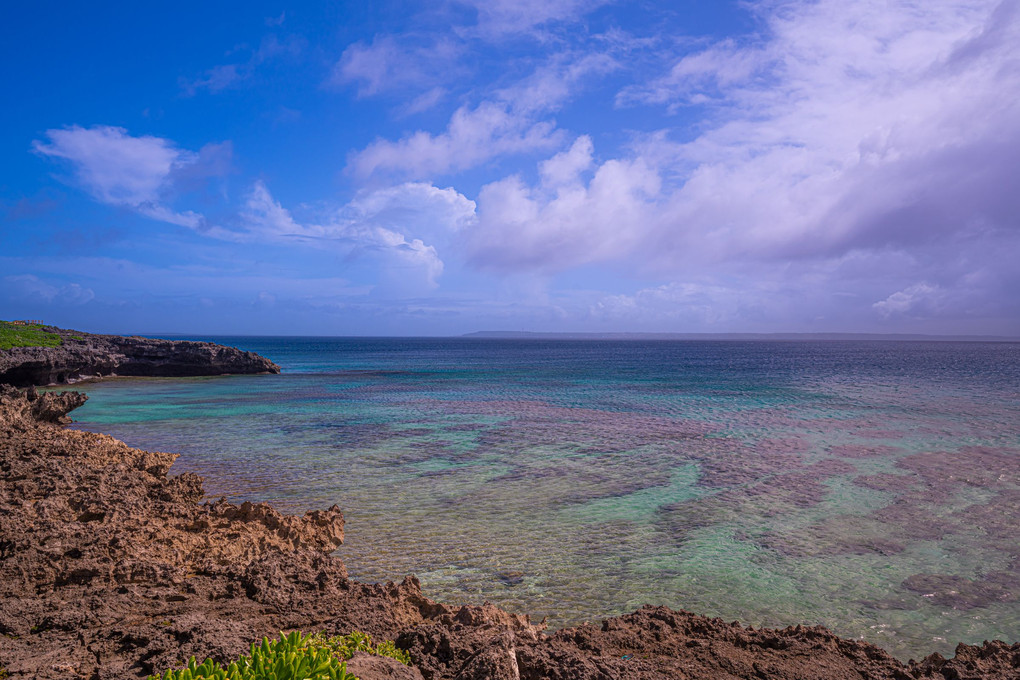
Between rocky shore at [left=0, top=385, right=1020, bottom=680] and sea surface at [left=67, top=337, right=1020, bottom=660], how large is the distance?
139cm

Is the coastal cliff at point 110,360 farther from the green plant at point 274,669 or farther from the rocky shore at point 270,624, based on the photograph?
the green plant at point 274,669

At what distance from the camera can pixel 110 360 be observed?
40.5 m

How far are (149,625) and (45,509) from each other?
5.18 meters

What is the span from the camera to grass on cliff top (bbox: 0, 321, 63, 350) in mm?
33266

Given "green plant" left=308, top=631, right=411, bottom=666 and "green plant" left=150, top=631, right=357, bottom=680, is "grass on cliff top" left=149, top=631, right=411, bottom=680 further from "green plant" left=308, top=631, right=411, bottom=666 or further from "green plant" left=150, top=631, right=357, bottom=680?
"green plant" left=308, top=631, right=411, bottom=666

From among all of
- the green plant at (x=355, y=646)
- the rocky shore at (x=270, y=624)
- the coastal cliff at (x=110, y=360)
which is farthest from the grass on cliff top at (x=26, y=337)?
the green plant at (x=355, y=646)

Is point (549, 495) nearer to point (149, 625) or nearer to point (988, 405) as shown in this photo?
point (149, 625)

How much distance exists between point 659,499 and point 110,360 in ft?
144

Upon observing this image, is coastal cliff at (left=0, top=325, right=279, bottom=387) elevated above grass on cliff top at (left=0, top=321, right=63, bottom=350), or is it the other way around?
grass on cliff top at (left=0, top=321, right=63, bottom=350)

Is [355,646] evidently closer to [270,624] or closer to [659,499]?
[270,624]

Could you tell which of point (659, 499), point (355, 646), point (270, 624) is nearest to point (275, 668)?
point (355, 646)

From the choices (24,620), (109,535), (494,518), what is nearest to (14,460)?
(109,535)

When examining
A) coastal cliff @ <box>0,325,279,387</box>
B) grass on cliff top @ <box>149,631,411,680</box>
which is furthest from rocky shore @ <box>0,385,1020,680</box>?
coastal cliff @ <box>0,325,279,387</box>

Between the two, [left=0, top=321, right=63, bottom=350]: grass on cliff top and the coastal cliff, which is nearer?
the coastal cliff
